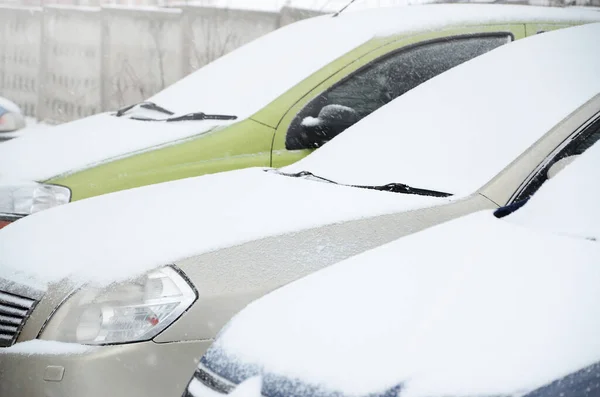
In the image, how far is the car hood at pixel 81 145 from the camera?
4.84 metres

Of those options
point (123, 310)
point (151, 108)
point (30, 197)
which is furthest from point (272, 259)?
point (151, 108)

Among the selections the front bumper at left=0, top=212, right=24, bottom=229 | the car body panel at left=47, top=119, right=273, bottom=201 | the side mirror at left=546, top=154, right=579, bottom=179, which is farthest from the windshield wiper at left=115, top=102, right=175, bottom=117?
the side mirror at left=546, top=154, right=579, bottom=179

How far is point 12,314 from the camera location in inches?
125

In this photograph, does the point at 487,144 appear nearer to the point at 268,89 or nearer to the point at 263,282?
the point at 263,282

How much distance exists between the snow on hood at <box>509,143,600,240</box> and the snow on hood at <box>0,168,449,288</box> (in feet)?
1.60

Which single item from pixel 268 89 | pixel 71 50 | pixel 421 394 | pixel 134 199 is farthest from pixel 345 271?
pixel 71 50

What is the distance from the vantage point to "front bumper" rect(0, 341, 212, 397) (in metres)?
2.88

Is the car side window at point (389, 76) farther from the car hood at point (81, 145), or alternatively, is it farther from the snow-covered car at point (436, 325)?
the snow-covered car at point (436, 325)

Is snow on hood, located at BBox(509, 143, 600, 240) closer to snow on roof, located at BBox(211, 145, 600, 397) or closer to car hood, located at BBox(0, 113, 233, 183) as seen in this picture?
snow on roof, located at BBox(211, 145, 600, 397)

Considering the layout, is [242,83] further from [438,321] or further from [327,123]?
[438,321]

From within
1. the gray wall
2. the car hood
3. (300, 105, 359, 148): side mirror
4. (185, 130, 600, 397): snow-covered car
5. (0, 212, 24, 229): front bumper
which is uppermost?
(185, 130, 600, 397): snow-covered car

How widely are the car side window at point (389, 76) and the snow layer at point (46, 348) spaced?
7.19ft

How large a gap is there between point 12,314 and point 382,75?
2.73 m

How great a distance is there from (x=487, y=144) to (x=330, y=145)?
89cm
